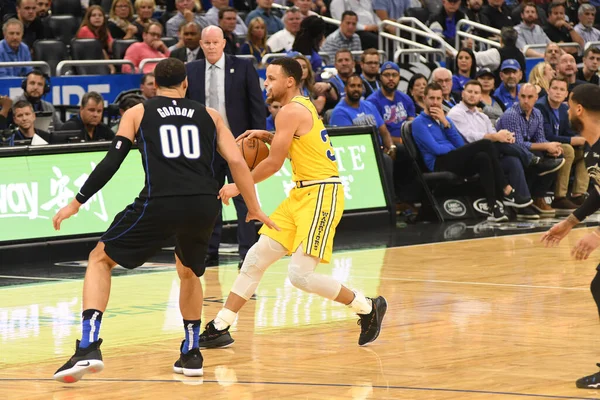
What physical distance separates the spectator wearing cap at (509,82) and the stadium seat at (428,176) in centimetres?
250

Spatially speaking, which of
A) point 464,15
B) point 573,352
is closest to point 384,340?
point 573,352

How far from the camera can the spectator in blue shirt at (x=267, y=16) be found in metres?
20.2

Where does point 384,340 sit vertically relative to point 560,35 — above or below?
→ above

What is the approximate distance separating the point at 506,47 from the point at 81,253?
32.0 ft

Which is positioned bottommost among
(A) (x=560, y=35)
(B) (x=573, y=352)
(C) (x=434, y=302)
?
(A) (x=560, y=35)

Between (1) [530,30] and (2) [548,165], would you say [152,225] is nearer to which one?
(2) [548,165]

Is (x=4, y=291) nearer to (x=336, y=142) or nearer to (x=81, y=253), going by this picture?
(x=81, y=253)

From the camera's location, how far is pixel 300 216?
27.6 feet

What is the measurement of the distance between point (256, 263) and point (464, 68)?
448 inches

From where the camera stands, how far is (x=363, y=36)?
2108 cm

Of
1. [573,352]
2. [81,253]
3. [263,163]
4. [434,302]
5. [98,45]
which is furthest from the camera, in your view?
[98,45]

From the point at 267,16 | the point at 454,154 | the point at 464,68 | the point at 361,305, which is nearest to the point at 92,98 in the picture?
the point at 454,154

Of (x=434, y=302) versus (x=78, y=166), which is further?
(x=78, y=166)

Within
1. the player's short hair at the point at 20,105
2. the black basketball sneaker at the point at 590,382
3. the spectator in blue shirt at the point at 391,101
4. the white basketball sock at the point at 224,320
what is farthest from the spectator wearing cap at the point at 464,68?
the black basketball sneaker at the point at 590,382
